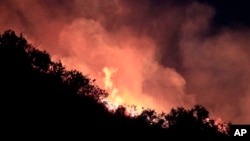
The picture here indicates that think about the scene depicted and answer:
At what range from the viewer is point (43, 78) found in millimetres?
55219

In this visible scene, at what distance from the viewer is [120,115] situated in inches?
2331

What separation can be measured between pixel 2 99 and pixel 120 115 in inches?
887

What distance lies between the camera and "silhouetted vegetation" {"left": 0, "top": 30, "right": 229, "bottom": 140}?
4000cm

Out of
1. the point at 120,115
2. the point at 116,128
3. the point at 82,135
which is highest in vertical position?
the point at 120,115

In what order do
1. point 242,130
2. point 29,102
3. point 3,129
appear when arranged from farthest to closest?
point 29,102 < point 3,129 < point 242,130

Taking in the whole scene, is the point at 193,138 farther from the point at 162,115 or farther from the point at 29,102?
the point at 29,102

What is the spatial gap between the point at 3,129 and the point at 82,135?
10181mm

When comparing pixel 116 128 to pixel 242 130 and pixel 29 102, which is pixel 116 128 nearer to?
pixel 29 102

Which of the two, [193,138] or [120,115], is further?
[193,138]

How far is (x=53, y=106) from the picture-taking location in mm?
46281

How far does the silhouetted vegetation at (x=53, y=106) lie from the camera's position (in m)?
40.0

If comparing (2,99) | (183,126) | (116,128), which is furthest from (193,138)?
(2,99)

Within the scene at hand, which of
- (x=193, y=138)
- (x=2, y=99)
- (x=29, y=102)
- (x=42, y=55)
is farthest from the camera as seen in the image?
(x=42, y=55)

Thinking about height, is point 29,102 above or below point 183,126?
below
